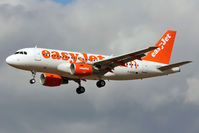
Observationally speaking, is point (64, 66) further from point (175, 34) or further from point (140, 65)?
point (175, 34)

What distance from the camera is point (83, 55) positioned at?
197 feet

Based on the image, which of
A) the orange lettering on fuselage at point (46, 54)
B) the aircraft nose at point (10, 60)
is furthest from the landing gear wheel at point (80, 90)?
the aircraft nose at point (10, 60)

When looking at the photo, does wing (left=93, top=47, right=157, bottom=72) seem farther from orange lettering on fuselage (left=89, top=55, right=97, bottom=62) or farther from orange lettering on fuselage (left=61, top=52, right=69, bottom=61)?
orange lettering on fuselage (left=61, top=52, right=69, bottom=61)

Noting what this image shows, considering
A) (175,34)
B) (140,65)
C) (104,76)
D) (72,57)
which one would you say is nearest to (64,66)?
(72,57)

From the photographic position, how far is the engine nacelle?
63.1 meters

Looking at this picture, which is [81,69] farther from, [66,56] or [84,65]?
[66,56]

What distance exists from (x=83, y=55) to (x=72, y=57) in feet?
5.47

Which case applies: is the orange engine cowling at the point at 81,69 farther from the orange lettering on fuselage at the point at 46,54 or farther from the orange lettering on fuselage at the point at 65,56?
the orange lettering on fuselage at the point at 46,54

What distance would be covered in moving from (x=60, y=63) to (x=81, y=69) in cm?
257

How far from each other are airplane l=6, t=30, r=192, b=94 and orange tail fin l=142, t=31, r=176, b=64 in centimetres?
15

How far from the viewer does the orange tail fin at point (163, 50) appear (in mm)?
67062

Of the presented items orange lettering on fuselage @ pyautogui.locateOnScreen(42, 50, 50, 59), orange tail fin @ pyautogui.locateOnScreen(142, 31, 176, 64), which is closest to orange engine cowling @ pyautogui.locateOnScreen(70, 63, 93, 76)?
orange lettering on fuselage @ pyautogui.locateOnScreen(42, 50, 50, 59)

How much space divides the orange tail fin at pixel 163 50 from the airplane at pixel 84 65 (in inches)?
6.0

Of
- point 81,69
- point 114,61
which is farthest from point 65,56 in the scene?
point 114,61
